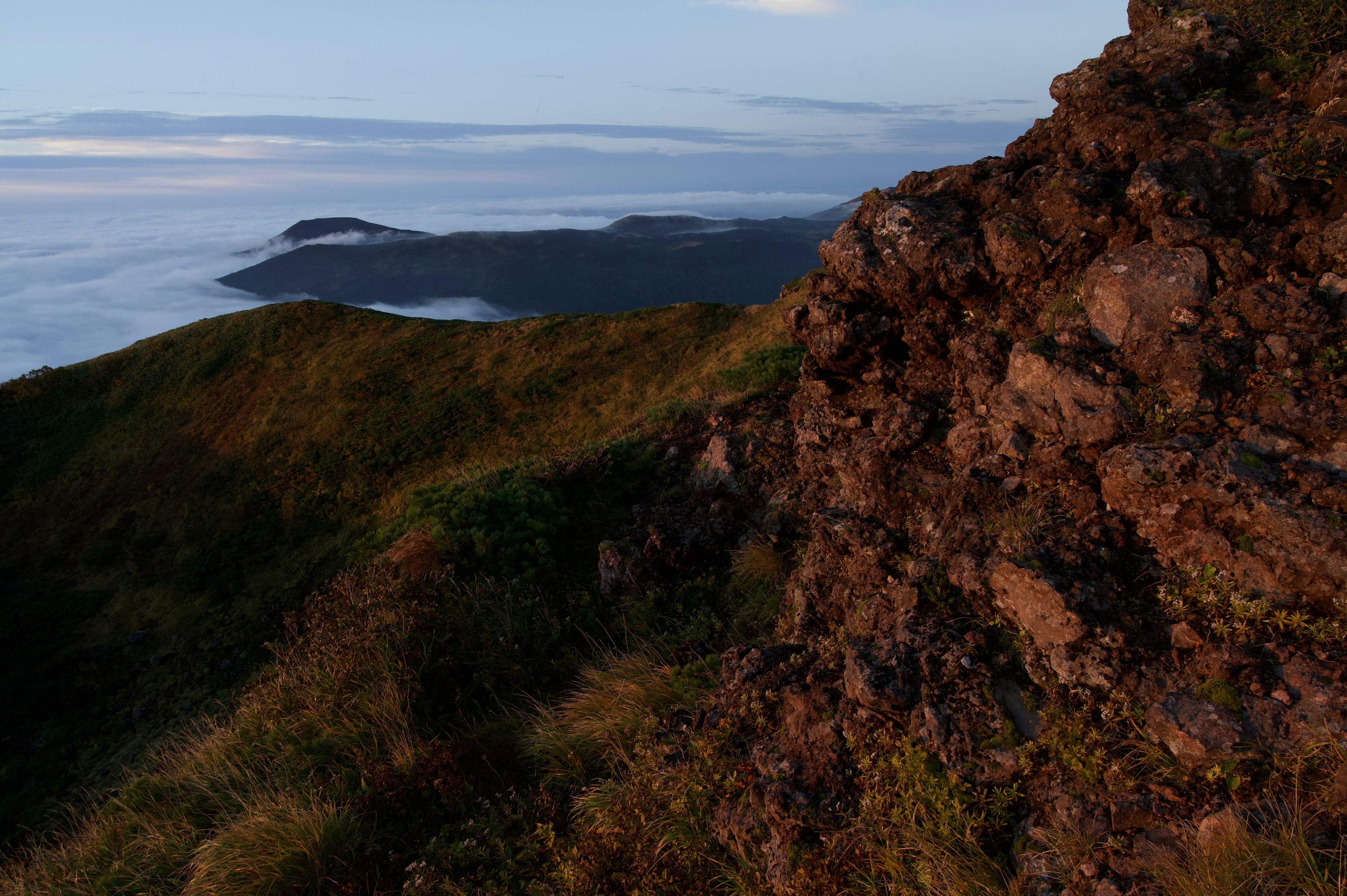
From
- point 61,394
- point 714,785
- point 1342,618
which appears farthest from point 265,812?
point 61,394

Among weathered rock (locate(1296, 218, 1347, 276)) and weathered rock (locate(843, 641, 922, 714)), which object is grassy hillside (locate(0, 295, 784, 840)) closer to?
weathered rock (locate(843, 641, 922, 714))

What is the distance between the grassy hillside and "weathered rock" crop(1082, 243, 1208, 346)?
8.93 m

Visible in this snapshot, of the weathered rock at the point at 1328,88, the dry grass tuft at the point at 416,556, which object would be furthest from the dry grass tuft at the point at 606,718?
the weathered rock at the point at 1328,88

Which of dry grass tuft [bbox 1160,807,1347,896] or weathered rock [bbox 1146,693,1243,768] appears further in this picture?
weathered rock [bbox 1146,693,1243,768]

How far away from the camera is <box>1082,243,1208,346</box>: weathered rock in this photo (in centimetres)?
546

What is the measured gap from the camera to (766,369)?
1358 cm

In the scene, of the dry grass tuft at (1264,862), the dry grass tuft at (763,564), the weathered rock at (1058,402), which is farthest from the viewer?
the dry grass tuft at (763,564)

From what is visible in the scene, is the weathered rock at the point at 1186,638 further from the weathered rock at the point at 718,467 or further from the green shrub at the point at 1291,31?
the green shrub at the point at 1291,31

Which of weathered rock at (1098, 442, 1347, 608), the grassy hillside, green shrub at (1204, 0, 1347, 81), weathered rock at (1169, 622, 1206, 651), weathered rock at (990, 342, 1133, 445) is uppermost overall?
green shrub at (1204, 0, 1347, 81)

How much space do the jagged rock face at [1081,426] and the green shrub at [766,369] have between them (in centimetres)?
454

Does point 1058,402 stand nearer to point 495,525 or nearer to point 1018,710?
point 1018,710

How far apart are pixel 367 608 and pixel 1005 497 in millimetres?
6968

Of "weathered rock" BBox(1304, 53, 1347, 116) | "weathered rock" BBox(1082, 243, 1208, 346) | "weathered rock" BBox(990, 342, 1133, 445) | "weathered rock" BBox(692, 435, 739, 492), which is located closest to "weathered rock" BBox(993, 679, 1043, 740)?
"weathered rock" BBox(990, 342, 1133, 445)

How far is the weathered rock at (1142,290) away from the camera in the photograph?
17.9 feet
